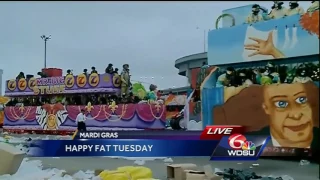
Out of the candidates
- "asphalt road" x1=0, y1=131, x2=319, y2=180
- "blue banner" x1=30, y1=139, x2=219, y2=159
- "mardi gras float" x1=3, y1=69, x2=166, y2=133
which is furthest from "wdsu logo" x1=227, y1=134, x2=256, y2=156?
"mardi gras float" x1=3, y1=69, x2=166, y2=133

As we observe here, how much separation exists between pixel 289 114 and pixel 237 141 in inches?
19.1

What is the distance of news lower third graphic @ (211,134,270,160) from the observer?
2.20 m

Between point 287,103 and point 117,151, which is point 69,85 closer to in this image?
point 117,151

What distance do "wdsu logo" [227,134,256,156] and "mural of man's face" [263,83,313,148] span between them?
34 cm

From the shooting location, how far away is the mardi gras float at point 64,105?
268 centimetres

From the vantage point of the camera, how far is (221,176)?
9.00ft

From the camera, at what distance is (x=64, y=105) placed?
3006 mm

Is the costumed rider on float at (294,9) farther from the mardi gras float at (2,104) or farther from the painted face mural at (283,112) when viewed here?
the mardi gras float at (2,104)

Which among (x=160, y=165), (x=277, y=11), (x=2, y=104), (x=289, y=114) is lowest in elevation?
(x=160, y=165)

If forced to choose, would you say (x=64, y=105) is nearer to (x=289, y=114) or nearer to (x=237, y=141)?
(x=237, y=141)

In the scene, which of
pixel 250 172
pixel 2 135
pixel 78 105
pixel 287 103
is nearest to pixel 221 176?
pixel 250 172

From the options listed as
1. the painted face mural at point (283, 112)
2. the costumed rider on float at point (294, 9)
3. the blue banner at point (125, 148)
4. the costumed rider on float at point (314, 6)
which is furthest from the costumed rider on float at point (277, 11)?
the blue banner at point (125, 148)

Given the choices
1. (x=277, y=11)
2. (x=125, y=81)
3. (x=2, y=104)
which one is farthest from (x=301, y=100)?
(x=2, y=104)

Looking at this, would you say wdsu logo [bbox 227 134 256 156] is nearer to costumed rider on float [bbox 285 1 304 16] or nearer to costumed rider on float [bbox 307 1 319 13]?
costumed rider on float [bbox 285 1 304 16]
